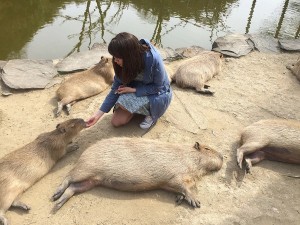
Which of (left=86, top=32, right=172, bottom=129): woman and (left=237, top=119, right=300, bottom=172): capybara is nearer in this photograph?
(left=86, top=32, right=172, bottom=129): woman

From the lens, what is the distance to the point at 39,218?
290 cm

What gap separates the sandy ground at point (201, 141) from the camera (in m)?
3.01

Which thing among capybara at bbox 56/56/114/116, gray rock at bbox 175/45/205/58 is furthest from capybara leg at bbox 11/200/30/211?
gray rock at bbox 175/45/205/58

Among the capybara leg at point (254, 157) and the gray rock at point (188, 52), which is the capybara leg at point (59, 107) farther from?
the gray rock at point (188, 52)

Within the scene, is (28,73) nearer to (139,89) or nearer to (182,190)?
(139,89)

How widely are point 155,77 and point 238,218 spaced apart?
1.63 m

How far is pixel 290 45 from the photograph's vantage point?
6.86 meters

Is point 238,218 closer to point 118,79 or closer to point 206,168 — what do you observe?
point 206,168

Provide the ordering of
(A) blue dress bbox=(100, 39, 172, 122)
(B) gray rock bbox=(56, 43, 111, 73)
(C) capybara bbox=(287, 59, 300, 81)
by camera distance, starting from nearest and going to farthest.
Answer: (A) blue dress bbox=(100, 39, 172, 122)
(B) gray rock bbox=(56, 43, 111, 73)
(C) capybara bbox=(287, 59, 300, 81)

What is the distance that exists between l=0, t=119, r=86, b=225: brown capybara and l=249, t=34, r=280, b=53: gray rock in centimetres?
428

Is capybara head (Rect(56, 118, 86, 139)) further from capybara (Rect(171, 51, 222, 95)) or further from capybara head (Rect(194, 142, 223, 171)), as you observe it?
capybara (Rect(171, 51, 222, 95))

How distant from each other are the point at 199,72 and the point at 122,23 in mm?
3173

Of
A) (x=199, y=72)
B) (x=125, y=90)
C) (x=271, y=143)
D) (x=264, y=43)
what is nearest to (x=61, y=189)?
(x=125, y=90)

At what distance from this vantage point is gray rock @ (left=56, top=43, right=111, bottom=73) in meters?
5.31
